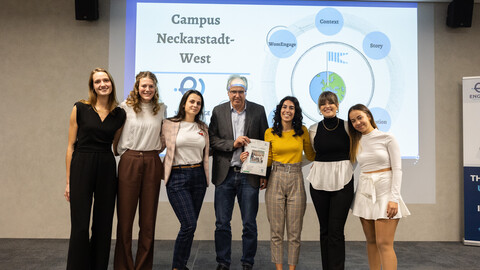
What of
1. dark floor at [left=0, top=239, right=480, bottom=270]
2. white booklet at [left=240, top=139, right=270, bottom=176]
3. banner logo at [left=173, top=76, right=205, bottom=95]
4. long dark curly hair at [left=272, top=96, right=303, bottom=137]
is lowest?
dark floor at [left=0, top=239, right=480, bottom=270]

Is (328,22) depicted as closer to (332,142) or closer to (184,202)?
(332,142)

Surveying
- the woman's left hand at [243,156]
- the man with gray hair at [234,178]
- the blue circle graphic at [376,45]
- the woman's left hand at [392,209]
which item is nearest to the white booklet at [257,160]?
the woman's left hand at [243,156]

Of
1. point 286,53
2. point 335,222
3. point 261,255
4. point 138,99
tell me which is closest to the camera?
point 335,222

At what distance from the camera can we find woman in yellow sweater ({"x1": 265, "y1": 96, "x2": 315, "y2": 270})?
2625 mm

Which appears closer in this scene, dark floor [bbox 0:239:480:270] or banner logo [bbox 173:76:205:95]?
dark floor [bbox 0:239:480:270]

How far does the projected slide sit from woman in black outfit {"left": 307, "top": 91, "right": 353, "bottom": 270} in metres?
1.66

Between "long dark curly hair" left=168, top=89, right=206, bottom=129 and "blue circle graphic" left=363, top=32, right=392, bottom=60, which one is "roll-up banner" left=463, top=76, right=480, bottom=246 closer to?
"blue circle graphic" left=363, top=32, right=392, bottom=60

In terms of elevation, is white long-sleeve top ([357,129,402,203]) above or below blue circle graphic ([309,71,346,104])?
below

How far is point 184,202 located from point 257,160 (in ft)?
2.17

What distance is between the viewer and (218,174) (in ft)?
9.37

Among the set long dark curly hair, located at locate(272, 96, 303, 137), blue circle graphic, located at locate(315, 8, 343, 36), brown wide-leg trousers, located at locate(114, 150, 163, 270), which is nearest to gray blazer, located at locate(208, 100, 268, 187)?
long dark curly hair, located at locate(272, 96, 303, 137)

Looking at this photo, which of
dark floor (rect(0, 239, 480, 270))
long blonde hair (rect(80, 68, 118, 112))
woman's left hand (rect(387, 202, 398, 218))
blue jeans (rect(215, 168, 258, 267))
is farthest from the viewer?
dark floor (rect(0, 239, 480, 270))

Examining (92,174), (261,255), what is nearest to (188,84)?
(92,174)

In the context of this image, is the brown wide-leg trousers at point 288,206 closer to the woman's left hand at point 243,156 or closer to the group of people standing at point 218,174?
the group of people standing at point 218,174
